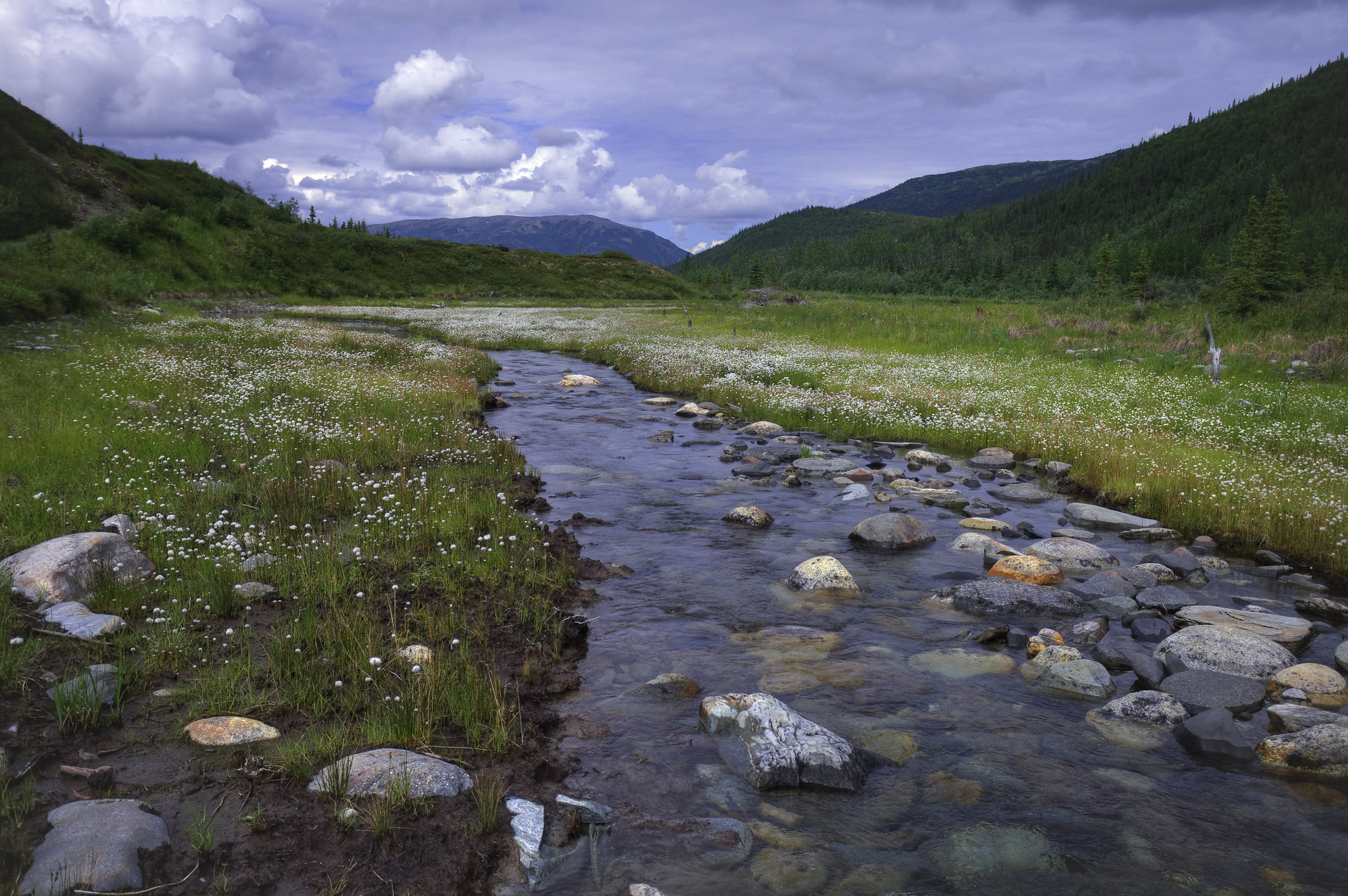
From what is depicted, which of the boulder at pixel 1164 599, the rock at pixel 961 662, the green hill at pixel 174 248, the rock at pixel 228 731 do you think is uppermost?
the green hill at pixel 174 248

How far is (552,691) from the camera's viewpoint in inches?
240

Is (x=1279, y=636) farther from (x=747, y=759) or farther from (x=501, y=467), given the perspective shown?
(x=501, y=467)

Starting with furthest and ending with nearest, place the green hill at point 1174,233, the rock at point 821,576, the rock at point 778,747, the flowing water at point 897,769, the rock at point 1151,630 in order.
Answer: the green hill at point 1174,233 < the rock at point 821,576 < the rock at point 1151,630 < the rock at point 778,747 < the flowing water at point 897,769

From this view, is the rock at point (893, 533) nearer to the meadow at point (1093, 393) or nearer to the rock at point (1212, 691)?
the rock at point (1212, 691)

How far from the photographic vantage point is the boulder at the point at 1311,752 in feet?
17.0

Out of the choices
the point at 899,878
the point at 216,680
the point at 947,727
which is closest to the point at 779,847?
the point at 899,878

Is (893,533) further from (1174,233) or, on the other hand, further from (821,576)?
(1174,233)

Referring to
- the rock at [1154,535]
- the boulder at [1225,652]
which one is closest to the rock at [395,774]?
the boulder at [1225,652]

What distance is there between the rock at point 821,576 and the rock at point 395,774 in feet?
16.9

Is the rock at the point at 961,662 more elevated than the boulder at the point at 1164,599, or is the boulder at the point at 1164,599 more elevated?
the boulder at the point at 1164,599

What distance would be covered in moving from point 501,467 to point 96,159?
72.4m

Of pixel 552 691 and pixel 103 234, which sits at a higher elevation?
pixel 103 234

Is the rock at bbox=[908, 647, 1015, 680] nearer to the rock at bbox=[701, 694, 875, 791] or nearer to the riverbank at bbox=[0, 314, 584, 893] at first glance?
the rock at bbox=[701, 694, 875, 791]

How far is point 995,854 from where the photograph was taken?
174 inches
